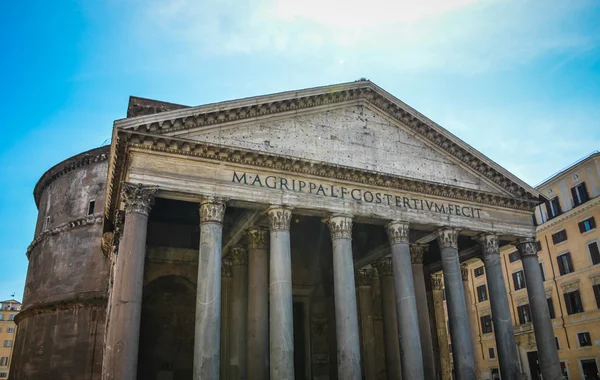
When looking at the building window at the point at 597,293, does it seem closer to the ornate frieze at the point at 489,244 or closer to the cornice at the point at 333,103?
the cornice at the point at 333,103

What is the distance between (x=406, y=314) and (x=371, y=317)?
17.9ft

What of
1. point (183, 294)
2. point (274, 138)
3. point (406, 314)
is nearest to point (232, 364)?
point (183, 294)

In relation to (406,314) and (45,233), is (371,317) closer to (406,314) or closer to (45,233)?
(406,314)

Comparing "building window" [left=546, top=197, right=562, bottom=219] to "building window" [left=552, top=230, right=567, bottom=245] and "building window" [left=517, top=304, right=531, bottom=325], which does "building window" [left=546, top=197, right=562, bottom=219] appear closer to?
"building window" [left=552, top=230, right=567, bottom=245]

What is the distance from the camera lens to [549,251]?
29.2m

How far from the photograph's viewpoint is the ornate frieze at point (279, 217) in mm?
13711

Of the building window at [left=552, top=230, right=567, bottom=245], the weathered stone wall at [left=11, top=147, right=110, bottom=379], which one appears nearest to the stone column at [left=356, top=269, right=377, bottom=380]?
the weathered stone wall at [left=11, top=147, right=110, bottom=379]

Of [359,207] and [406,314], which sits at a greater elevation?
[359,207]

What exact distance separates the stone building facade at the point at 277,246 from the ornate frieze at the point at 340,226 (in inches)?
1.7

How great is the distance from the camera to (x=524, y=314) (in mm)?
30625

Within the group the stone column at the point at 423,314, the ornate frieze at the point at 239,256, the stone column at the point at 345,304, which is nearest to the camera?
the stone column at the point at 345,304

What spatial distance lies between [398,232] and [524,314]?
65.3ft

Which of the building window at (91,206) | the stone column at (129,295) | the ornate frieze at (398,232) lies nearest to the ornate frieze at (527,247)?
the ornate frieze at (398,232)

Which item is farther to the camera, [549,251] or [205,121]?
[549,251]
